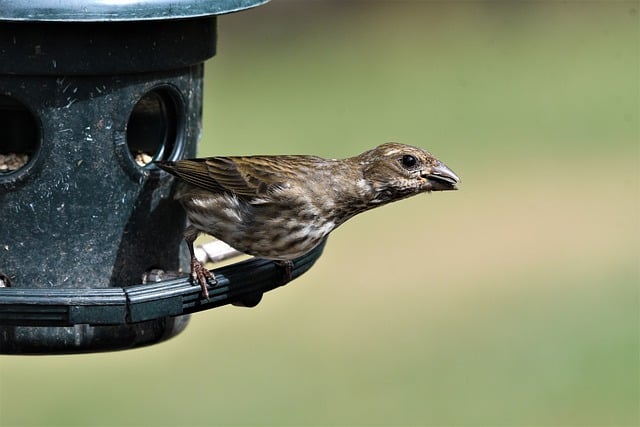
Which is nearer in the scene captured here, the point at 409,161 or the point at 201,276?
the point at 201,276

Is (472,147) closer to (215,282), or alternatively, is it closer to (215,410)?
(215,410)

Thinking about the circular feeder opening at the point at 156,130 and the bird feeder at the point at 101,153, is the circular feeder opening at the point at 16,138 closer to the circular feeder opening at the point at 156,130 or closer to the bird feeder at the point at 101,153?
the bird feeder at the point at 101,153

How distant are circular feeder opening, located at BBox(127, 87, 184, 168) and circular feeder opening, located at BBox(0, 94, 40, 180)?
1.70ft

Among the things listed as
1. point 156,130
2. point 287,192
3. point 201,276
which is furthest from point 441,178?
point 156,130

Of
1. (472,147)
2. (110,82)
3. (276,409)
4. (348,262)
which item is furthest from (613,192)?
(110,82)

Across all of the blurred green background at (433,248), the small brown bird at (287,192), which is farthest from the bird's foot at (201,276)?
the blurred green background at (433,248)

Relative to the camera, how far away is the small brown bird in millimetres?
7199

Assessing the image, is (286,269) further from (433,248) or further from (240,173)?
(433,248)

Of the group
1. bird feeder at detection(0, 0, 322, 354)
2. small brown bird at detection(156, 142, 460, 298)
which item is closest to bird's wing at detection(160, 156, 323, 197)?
small brown bird at detection(156, 142, 460, 298)

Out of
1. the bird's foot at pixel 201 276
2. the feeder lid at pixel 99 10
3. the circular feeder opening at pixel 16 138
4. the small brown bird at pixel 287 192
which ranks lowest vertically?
the bird's foot at pixel 201 276

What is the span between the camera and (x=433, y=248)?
19.1 metres

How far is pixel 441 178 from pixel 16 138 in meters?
2.00

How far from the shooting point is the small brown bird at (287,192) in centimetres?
720

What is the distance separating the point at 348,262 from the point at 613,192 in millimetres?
5075
